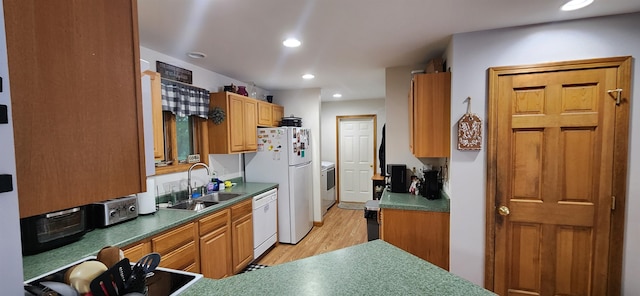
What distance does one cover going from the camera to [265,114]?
3.83 meters

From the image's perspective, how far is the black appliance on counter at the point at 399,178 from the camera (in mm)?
2914

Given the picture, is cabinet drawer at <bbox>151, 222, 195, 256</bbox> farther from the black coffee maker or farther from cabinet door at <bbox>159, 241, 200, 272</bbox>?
the black coffee maker

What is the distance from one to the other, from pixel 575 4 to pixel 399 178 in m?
1.91

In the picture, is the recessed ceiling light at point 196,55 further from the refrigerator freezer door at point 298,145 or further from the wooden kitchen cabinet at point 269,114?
the refrigerator freezer door at point 298,145

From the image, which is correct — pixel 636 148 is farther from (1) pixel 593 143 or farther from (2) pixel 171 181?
(2) pixel 171 181

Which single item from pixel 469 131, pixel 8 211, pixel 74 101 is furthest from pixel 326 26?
pixel 8 211

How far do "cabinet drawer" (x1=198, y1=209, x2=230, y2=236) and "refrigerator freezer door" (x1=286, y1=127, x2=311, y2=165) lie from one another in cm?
122

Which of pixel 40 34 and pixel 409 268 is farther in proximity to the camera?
pixel 409 268

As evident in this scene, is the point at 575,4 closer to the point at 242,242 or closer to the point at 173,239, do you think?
the point at 173,239

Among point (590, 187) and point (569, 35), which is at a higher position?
point (569, 35)

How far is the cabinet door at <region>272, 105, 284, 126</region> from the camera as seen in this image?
4090 millimetres

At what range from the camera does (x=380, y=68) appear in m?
3.15

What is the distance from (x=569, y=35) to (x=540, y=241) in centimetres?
150

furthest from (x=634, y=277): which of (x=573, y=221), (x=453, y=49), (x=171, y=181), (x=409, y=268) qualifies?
(x=171, y=181)
